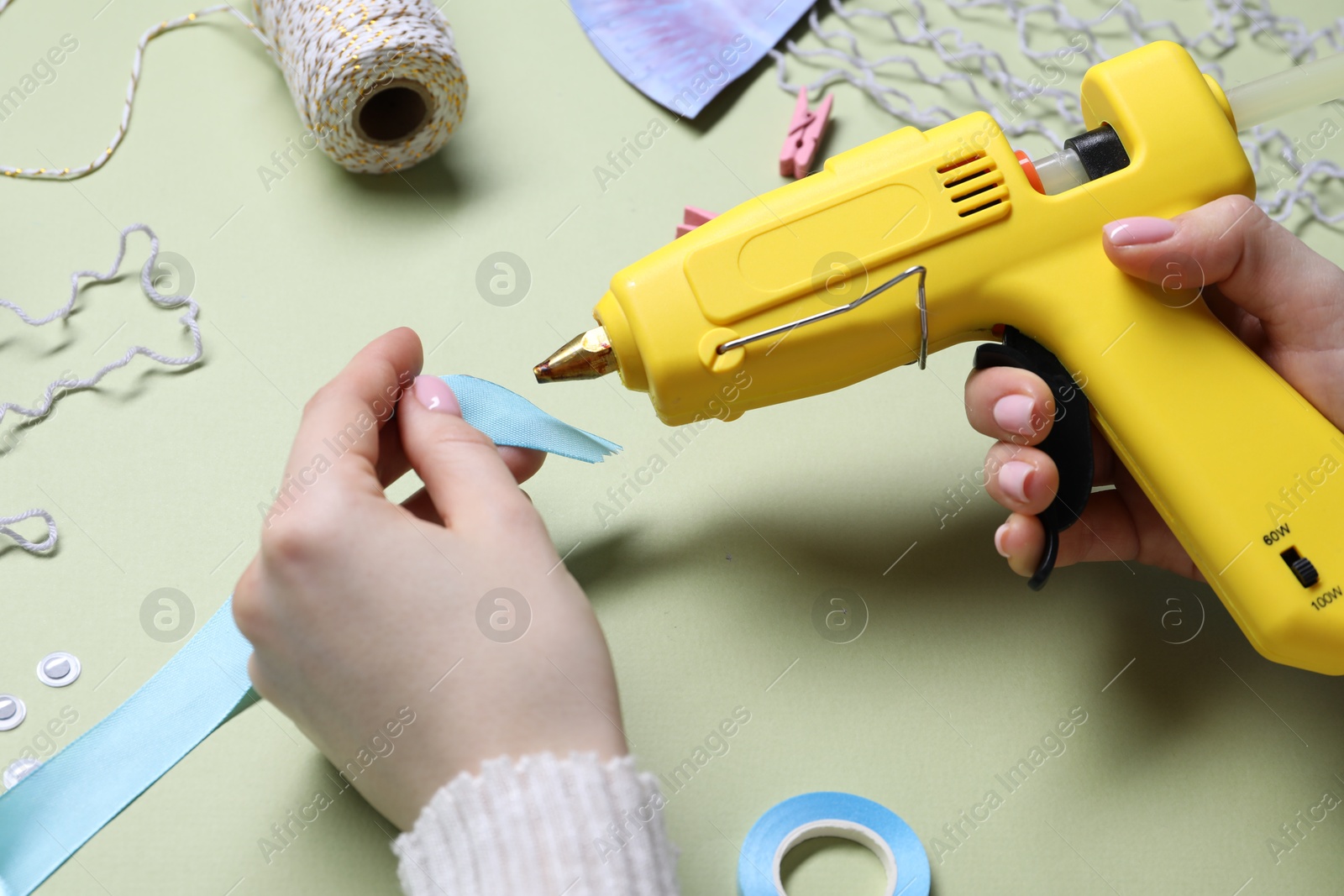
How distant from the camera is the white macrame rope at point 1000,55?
3.39ft

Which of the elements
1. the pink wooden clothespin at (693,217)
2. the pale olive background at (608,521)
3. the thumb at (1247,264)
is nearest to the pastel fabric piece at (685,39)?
the pale olive background at (608,521)

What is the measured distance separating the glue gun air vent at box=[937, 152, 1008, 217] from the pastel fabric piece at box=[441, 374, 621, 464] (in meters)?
0.32

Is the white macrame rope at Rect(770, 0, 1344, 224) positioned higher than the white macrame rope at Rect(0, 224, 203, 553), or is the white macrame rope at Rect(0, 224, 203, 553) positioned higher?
the white macrame rope at Rect(0, 224, 203, 553)

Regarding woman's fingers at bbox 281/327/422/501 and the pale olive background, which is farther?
the pale olive background

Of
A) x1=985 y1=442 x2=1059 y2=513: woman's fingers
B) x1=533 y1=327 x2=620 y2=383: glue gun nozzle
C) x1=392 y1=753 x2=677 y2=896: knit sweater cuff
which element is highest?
x1=533 y1=327 x2=620 y2=383: glue gun nozzle

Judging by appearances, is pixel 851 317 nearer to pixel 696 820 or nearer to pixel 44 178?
pixel 696 820

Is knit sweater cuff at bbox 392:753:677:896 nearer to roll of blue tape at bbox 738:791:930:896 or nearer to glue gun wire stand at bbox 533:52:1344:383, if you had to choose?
roll of blue tape at bbox 738:791:930:896

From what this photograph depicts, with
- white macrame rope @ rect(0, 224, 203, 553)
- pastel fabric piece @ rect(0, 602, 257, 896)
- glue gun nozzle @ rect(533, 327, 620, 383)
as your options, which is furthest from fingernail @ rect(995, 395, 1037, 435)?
white macrame rope @ rect(0, 224, 203, 553)

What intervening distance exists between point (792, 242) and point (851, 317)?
0.06 m

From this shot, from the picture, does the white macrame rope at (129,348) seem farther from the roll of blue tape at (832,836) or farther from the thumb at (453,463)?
the roll of blue tape at (832,836)

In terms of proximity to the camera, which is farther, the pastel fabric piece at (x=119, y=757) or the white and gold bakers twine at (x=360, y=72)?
the white and gold bakers twine at (x=360, y=72)

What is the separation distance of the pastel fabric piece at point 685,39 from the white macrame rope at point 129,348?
18.2 inches

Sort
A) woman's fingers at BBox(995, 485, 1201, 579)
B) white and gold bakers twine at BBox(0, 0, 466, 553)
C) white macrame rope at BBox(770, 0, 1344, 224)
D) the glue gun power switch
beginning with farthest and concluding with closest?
white macrame rope at BBox(770, 0, 1344, 224), white and gold bakers twine at BBox(0, 0, 466, 553), woman's fingers at BBox(995, 485, 1201, 579), the glue gun power switch

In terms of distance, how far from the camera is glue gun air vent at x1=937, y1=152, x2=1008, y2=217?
69 cm
